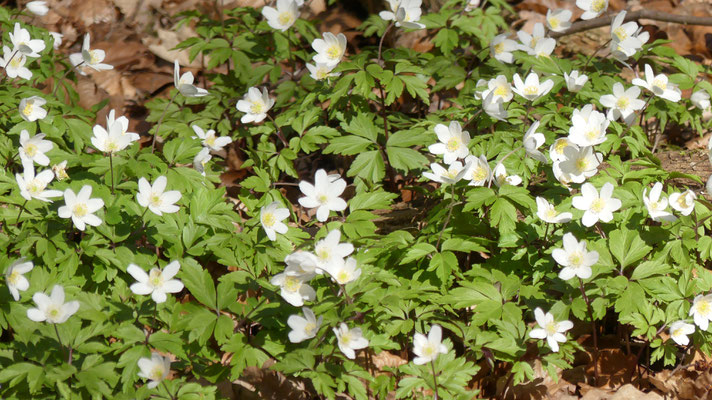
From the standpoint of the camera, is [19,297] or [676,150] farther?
[676,150]

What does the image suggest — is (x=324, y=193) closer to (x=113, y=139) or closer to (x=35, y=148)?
(x=113, y=139)

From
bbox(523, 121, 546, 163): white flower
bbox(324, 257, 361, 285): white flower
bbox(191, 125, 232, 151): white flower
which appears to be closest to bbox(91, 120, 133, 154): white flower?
bbox(191, 125, 232, 151): white flower

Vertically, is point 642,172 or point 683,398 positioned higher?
point 642,172

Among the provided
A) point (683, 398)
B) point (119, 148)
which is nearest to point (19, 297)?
point (119, 148)

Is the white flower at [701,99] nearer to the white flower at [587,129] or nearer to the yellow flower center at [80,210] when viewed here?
the white flower at [587,129]

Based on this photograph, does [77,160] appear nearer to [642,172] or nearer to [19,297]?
[19,297]

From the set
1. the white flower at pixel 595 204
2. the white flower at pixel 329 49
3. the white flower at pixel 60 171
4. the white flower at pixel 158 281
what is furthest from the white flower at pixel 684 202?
the white flower at pixel 60 171

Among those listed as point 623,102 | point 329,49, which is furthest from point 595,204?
point 329,49
